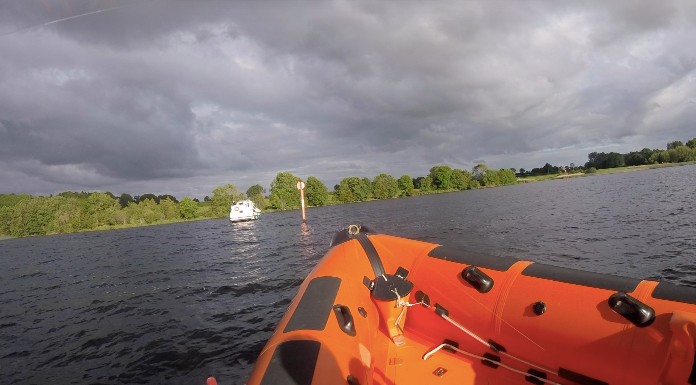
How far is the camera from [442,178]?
141 m

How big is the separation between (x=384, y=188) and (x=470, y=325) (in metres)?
125

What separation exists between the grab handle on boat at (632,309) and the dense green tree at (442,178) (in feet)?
466

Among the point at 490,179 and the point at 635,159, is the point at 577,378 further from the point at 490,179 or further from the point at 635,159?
the point at 635,159

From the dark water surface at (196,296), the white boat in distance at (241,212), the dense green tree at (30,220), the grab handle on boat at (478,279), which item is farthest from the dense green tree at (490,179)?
the grab handle on boat at (478,279)

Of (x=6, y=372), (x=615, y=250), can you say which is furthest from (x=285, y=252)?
(x=615, y=250)

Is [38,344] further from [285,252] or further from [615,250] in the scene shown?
[615,250]

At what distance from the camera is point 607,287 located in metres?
3.75

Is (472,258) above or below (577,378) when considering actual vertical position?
above

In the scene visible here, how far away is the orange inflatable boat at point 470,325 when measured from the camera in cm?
329

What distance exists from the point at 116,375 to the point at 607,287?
322 inches

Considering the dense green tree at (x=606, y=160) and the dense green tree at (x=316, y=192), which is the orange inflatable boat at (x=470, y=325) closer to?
the dense green tree at (x=316, y=192)

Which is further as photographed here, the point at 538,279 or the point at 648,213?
the point at 648,213

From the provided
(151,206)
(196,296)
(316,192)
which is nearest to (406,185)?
(316,192)

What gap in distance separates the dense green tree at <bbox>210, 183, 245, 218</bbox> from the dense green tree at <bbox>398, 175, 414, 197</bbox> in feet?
214
